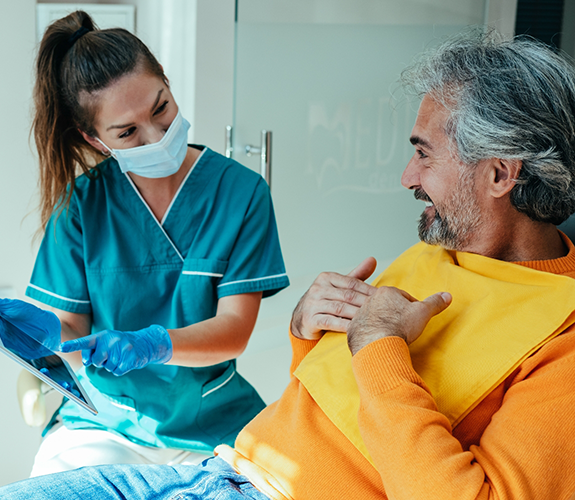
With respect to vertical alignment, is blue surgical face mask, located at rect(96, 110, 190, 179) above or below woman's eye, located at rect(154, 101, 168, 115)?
below

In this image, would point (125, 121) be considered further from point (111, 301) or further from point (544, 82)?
point (544, 82)

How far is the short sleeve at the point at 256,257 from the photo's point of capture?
1.39 meters

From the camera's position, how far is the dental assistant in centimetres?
132

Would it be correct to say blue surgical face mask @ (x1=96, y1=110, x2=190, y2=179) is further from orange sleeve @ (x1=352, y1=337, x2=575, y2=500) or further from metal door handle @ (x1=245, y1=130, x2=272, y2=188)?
metal door handle @ (x1=245, y1=130, x2=272, y2=188)

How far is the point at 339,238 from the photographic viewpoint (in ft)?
9.53

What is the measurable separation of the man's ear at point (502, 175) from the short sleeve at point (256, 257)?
576mm

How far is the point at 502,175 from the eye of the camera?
1.03m

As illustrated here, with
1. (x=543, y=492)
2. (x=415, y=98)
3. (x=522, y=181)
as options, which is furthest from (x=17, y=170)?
(x=543, y=492)

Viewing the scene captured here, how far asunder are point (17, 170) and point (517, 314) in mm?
1692

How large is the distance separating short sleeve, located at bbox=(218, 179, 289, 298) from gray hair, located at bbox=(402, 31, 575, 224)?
21.0 inches

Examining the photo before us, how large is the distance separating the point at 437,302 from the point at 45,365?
0.66 metres

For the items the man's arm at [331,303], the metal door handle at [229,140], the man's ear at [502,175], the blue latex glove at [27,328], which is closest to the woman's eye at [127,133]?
the blue latex glove at [27,328]

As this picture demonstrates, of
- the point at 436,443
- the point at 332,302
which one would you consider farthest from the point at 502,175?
the point at 436,443

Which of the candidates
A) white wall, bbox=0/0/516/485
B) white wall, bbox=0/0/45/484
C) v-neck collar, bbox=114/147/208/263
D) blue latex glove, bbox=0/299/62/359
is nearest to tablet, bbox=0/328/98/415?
blue latex glove, bbox=0/299/62/359
